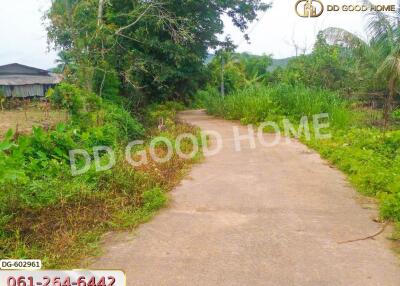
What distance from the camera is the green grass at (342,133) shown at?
509 cm

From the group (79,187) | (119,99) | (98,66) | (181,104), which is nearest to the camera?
(79,187)

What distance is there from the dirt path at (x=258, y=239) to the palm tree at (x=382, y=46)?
3.18 m

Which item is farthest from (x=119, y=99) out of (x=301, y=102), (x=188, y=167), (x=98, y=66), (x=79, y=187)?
(x=79, y=187)

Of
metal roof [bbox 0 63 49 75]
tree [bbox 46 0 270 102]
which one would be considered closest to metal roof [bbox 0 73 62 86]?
metal roof [bbox 0 63 49 75]

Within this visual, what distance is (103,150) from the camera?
22.6ft

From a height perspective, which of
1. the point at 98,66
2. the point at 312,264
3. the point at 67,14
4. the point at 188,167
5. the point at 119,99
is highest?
the point at 67,14

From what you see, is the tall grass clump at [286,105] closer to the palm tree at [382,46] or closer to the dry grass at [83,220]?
the palm tree at [382,46]

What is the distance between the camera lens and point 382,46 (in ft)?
36.2

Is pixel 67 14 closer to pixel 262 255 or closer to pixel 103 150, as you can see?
pixel 103 150

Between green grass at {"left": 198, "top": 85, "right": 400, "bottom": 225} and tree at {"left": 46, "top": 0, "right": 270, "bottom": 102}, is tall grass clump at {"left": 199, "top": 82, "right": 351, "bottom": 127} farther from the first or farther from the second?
tree at {"left": 46, "top": 0, "right": 270, "bottom": 102}

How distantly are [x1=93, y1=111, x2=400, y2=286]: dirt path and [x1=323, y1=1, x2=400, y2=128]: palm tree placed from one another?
318cm

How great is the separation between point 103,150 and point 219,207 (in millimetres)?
3085

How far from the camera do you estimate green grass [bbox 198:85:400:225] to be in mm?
5090

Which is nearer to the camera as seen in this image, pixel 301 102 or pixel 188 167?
pixel 188 167
